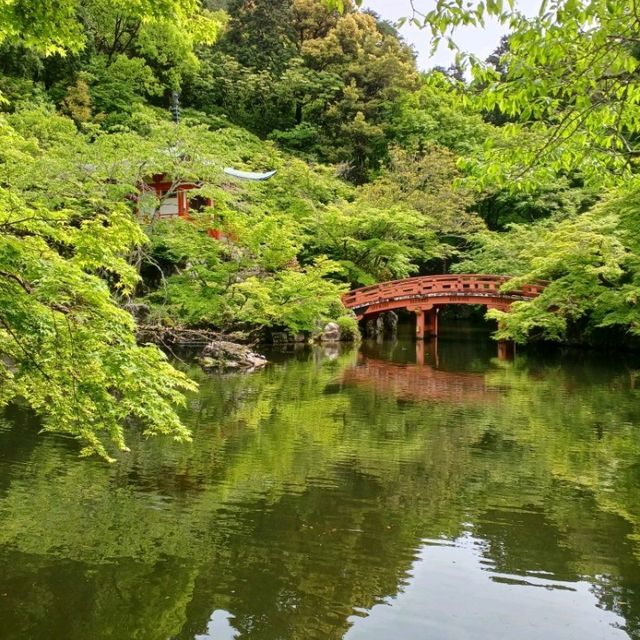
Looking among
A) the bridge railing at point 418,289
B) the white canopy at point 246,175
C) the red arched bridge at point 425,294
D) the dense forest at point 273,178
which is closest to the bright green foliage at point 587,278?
the dense forest at point 273,178

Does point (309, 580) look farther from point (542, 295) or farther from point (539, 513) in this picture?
point (542, 295)

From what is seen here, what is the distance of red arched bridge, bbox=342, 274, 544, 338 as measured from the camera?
73.6 feet

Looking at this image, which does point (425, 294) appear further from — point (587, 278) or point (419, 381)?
point (419, 381)

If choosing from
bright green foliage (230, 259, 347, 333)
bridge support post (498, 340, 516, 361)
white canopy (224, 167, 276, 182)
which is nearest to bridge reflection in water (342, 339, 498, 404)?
bright green foliage (230, 259, 347, 333)

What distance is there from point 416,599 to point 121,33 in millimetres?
30606

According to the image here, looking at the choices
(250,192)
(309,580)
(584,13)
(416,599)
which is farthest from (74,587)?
(250,192)

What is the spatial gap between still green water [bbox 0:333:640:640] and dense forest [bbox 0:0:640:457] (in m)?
0.87

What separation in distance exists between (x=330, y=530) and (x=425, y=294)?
59.7ft

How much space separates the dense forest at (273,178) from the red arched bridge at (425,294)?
36.4 inches

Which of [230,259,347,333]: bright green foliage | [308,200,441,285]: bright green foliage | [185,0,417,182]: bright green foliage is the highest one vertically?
[185,0,417,182]: bright green foliage

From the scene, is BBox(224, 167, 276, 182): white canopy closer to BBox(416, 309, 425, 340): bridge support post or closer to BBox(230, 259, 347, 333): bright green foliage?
BBox(230, 259, 347, 333): bright green foliage

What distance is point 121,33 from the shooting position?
2919 centimetres

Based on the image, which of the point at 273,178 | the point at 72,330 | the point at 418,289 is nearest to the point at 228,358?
the point at 418,289

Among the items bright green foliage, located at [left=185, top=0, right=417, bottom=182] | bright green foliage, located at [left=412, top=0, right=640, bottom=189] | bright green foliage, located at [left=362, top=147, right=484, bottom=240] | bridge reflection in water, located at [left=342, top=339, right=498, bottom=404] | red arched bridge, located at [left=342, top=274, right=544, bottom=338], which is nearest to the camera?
bright green foliage, located at [left=412, top=0, right=640, bottom=189]
